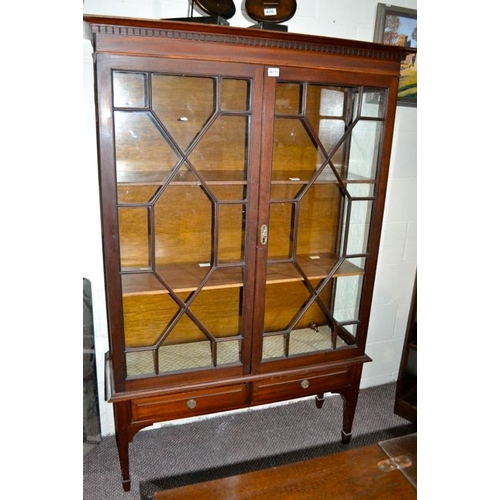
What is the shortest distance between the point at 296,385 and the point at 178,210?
879 millimetres

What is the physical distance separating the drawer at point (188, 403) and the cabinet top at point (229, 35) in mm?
1231

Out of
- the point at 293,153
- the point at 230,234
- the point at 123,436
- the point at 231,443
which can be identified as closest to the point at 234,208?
the point at 230,234

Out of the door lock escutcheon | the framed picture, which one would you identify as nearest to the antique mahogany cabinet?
the door lock escutcheon

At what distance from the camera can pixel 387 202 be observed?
211cm

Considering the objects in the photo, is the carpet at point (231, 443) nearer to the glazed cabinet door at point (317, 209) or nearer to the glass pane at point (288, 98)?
the glazed cabinet door at point (317, 209)

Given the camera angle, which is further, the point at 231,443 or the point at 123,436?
the point at 231,443

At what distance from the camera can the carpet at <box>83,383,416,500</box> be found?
1702mm

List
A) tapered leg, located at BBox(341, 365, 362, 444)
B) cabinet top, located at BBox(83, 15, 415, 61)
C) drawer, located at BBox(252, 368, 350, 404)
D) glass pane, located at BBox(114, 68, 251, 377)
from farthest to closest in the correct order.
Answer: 1. tapered leg, located at BBox(341, 365, 362, 444)
2. drawer, located at BBox(252, 368, 350, 404)
3. glass pane, located at BBox(114, 68, 251, 377)
4. cabinet top, located at BBox(83, 15, 415, 61)

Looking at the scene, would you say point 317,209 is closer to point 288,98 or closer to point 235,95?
point 288,98

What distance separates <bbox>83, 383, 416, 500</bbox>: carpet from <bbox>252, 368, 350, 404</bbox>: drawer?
370 mm

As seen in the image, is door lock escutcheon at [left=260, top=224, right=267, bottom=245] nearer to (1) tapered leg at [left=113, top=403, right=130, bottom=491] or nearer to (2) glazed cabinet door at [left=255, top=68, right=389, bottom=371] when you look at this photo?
A: (2) glazed cabinet door at [left=255, top=68, right=389, bottom=371]

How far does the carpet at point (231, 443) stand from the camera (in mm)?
1702

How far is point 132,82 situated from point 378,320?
1.80 meters
